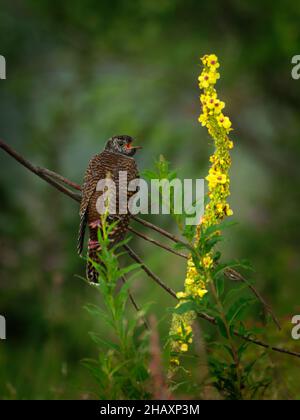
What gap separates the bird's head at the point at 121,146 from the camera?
10.7ft

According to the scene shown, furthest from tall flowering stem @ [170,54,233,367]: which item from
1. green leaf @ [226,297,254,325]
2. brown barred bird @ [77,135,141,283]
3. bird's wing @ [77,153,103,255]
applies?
bird's wing @ [77,153,103,255]

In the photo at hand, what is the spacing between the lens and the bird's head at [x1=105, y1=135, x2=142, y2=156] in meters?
3.26

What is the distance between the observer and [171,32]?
9609mm

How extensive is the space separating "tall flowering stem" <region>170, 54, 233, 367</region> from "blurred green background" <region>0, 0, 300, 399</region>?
317 cm

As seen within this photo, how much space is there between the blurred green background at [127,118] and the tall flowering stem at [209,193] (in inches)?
125

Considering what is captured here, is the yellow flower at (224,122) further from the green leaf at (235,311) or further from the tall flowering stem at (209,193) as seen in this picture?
the green leaf at (235,311)

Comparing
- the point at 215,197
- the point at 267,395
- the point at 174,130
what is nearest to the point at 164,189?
the point at 215,197

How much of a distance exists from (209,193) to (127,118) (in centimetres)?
696

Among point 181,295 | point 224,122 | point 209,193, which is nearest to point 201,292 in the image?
point 181,295

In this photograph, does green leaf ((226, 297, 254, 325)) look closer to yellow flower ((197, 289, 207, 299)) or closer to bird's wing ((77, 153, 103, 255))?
yellow flower ((197, 289, 207, 299))

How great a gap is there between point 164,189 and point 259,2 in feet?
21.4

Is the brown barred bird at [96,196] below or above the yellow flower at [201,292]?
above

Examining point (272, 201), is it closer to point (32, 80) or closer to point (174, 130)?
point (174, 130)

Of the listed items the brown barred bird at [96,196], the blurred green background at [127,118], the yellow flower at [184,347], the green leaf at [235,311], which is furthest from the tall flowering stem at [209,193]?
the blurred green background at [127,118]
